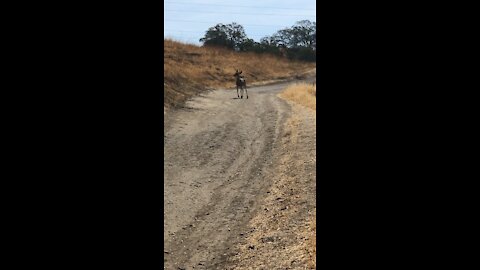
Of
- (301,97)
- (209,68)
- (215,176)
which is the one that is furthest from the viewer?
(209,68)

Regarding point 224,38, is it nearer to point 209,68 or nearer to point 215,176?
point 209,68

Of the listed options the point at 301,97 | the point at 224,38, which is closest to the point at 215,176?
the point at 301,97

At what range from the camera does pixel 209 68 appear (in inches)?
1302

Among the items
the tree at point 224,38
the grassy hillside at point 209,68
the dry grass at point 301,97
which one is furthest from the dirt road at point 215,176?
the tree at point 224,38

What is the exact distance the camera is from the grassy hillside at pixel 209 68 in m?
22.2

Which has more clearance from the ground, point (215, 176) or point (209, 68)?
point (209, 68)

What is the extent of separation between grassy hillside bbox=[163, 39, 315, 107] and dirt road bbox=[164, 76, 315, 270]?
270 centimetres

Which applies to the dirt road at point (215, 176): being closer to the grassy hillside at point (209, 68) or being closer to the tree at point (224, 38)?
the grassy hillside at point (209, 68)

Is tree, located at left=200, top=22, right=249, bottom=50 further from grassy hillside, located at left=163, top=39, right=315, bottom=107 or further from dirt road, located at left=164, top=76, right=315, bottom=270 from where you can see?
dirt road, located at left=164, top=76, right=315, bottom=270

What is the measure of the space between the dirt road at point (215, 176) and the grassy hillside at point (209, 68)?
2.70m

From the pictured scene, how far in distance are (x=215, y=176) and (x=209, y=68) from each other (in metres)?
22.4
